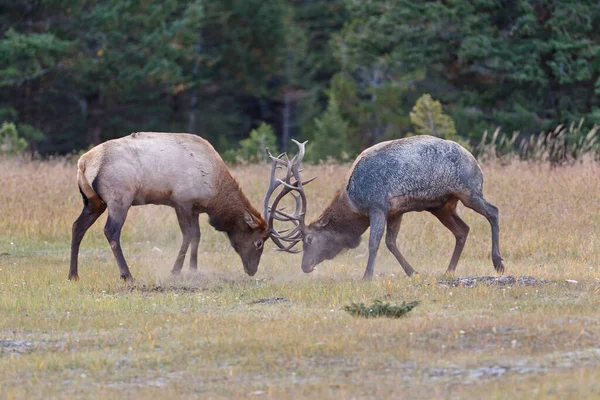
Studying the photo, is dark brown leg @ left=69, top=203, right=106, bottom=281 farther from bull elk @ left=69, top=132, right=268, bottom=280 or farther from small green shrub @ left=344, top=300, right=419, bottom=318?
small green shrub @ left=344, top=300, right=419, bottom=318

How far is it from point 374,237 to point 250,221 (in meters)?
2.09

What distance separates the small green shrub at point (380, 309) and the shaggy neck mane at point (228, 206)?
434 cm

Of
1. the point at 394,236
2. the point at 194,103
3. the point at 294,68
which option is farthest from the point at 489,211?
the point at 194,103

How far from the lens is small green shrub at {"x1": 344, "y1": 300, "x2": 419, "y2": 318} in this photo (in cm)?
1002

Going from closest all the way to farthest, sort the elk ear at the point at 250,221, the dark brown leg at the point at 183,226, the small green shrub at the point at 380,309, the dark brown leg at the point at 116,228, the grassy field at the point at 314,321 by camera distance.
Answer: the grassy field at the point at 314,321 < the small green shrub at the point at 380,309 < the dark brown leg at the point at 116,228 < the dark brown leg at the point at 183,226 < the elk ear at the point at 250,221

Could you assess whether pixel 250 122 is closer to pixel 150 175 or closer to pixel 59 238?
pixel 59 238

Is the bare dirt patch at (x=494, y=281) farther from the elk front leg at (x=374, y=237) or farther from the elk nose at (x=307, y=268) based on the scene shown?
the elk nose at (x=307, y=268)

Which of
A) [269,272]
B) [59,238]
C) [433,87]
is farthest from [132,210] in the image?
[433,87]

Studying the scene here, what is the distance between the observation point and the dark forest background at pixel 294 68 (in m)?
30.9

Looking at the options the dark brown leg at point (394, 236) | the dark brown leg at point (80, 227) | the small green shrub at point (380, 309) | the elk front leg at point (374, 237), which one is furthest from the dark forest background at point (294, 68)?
the small green shrub at point (380, 309)

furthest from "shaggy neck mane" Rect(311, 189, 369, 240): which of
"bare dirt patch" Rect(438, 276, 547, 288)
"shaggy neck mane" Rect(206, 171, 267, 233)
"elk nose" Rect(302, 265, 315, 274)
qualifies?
"bare dirt patch" Rect(438, 276, 547, 288)

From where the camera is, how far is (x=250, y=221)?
47.1 feet

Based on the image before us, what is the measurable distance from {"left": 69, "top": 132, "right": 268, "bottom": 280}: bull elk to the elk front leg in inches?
68.5

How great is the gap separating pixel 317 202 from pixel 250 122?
3306 cm
